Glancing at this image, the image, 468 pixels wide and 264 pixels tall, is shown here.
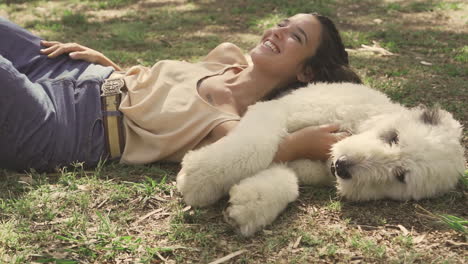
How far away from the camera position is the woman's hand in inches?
119

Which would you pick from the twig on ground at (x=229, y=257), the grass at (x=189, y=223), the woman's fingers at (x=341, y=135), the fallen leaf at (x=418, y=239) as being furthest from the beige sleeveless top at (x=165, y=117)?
the fallen leaf at (x=418, y=239)

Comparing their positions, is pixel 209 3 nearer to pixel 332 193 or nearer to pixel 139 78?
pixel 139 78

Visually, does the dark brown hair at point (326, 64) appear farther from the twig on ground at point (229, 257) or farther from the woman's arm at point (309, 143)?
the twig on ground at point (229, 257)

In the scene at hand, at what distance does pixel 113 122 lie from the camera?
3453 mm

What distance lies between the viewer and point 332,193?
306cm

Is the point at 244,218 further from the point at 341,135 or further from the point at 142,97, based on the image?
the point at 142,97

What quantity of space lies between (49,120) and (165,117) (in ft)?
2.62

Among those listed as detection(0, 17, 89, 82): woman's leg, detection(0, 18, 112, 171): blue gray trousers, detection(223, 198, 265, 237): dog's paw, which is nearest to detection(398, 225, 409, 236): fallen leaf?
detection(223, 198, 265, 237): dog's paw

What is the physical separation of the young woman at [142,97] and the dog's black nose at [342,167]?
0.21 m

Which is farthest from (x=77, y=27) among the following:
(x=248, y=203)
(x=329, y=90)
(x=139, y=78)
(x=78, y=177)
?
(x=248, y=203)

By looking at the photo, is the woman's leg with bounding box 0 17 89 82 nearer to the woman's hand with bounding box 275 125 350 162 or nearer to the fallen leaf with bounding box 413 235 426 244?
the woman's hand with bounding box 275 125 350 162

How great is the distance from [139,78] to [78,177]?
0.95 metres

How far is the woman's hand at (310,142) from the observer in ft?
9.90

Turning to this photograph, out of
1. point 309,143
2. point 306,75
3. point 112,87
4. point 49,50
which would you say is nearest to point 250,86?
point 306,75
